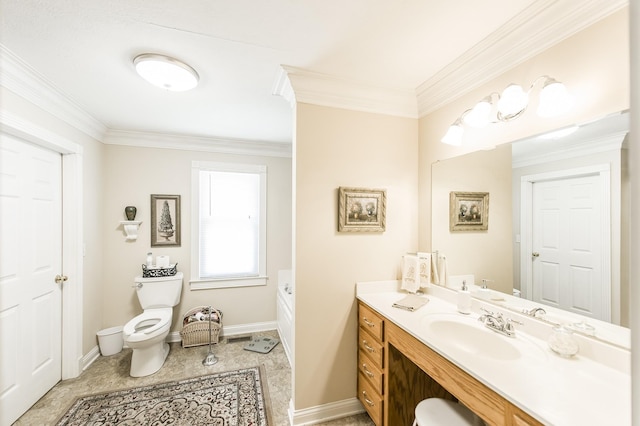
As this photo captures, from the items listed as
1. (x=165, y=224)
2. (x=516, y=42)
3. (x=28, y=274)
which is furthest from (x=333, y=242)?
(x=28, y=274)

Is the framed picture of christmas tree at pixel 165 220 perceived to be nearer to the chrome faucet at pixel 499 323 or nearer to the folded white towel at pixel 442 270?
the folded white towel at pixel 442 270

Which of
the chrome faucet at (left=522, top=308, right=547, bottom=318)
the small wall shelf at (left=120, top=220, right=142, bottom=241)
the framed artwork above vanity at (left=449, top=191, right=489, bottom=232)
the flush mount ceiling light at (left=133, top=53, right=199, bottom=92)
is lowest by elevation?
the chrome faucet at (left=522, top=308, right=547, bottom=318)

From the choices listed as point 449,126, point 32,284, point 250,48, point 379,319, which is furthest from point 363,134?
point 32,284

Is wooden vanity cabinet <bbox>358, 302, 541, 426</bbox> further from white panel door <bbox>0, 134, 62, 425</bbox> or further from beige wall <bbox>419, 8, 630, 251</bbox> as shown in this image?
white panel door <bbox>0, 134, 62, 425</bbox>

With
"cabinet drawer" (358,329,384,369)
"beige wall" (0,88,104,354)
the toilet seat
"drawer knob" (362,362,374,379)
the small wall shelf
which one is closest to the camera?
"cabinet drawer" (358,329,384,369)

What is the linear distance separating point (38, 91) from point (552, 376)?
345 centimetres

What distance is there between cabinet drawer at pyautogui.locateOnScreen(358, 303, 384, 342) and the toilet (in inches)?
74.3

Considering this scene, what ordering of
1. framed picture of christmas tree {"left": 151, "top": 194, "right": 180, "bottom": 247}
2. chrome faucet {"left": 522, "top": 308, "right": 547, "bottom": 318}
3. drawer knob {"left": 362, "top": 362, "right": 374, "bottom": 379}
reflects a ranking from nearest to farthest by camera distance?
chrome faucet {"left": 522, "top": 308, "right": 547, "bottom": 318} < drawer knob {"left": 362, "top": 362, "right": 374, "bottom": 379} < framed picture of christmas tree {"left": 151, "top": 194, "right": 180, "bottom": 247}

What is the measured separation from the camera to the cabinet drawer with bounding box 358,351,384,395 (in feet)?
5.69

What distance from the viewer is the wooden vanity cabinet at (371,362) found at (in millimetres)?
1735

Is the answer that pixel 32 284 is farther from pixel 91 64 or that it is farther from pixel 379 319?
pixel 379 319

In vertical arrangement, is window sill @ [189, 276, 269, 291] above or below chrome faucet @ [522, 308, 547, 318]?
below

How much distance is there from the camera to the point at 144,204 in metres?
3.10

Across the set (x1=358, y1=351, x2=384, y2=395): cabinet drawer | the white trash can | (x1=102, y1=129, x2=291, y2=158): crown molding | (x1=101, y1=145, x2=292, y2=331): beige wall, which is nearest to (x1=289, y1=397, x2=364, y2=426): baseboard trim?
(x1=358, y1=351, x2=384, y2=395): cabinet drawer
